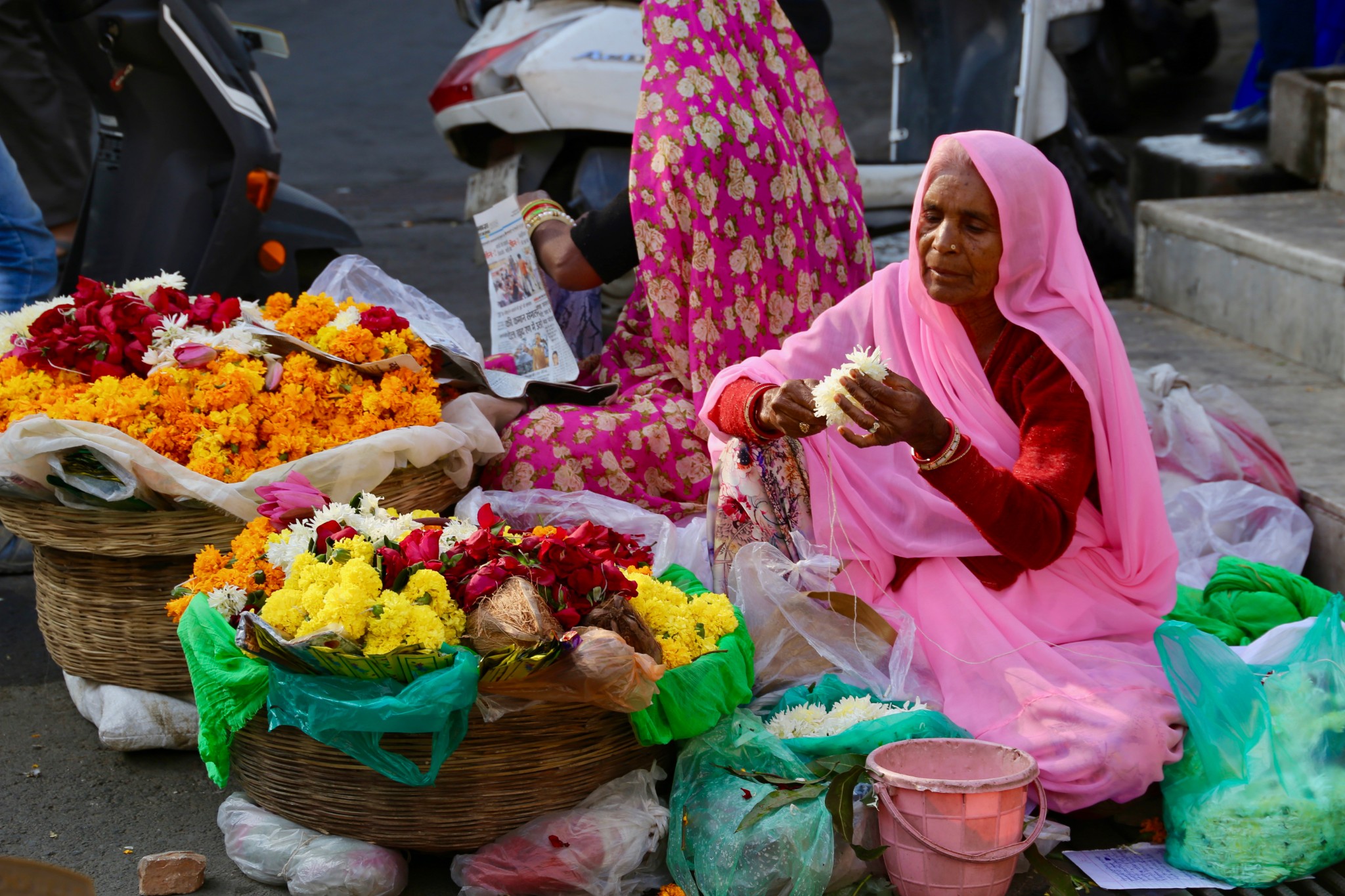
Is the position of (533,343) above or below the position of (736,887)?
above

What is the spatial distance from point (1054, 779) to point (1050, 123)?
402 centimetres

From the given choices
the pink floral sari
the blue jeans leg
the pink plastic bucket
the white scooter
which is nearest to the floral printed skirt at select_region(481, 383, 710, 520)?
the pink floral sari

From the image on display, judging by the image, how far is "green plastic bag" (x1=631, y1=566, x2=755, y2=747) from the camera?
2.37 meters

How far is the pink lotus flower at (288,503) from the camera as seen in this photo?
2553 mm

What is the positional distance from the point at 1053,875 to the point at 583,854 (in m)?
0.77

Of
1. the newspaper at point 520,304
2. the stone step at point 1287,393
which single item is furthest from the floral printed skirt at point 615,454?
the stone step at point 1287,393

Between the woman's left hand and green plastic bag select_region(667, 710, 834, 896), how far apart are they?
0.57m

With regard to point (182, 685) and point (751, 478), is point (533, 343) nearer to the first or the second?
point (751, 478)

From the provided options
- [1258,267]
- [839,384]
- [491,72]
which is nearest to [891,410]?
[839,384]

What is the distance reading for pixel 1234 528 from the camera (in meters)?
3.46

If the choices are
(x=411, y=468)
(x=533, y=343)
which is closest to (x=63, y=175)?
(x=533, y=343)

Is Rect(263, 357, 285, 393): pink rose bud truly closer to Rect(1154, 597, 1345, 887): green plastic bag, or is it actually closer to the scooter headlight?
Rect(1154, 597, 1345, 887): green plastic bag

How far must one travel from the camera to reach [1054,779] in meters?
2.44

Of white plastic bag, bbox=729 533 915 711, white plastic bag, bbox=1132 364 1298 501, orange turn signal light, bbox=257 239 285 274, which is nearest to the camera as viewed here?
white plastic bag, bbox=729 533 915 711
